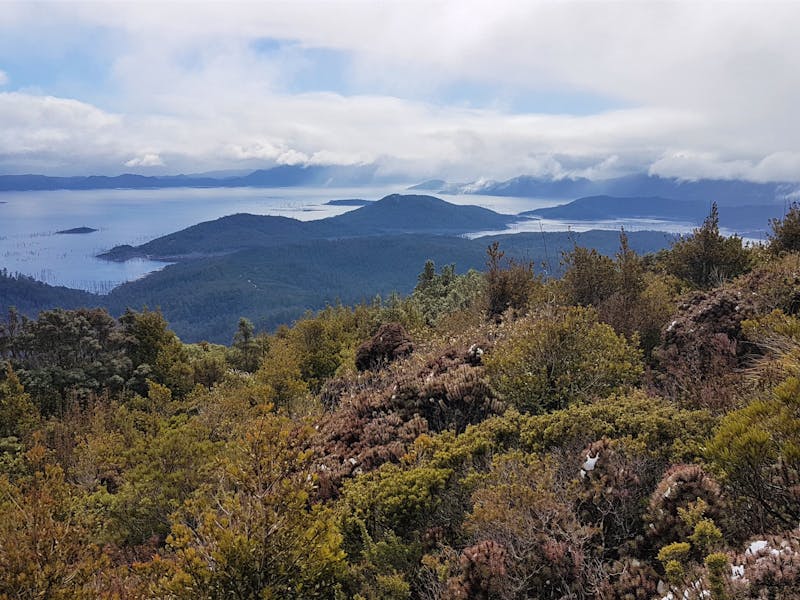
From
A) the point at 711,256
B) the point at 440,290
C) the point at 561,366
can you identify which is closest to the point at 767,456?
the point at 561,366

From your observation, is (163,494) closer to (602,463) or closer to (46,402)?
(602,463)

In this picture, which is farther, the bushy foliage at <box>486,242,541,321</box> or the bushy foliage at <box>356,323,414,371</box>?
the bushy foliage at <box>486,242,541,321</box>

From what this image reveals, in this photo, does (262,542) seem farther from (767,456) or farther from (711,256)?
(711,256)

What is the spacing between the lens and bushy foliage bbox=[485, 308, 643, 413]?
814 cm

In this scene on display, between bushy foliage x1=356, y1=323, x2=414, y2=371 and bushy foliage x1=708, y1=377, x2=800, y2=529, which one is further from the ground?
bushy foliage x1=708, y1=377, x2=800, y2=529

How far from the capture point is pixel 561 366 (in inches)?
328

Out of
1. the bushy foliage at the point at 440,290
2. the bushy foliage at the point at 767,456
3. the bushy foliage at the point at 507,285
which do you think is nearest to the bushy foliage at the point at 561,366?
the bushy foliage at the point at 767,456

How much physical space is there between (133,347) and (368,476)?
29934 mm

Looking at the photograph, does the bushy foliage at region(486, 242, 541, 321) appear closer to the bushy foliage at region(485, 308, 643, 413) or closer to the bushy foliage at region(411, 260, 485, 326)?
the bushy foliage at region(485, 308, 643, 413)

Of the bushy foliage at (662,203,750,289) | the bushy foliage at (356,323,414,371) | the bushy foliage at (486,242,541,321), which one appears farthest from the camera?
the bushy foliage at (486,242,541,321)

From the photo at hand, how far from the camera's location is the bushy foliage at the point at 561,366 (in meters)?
8.14

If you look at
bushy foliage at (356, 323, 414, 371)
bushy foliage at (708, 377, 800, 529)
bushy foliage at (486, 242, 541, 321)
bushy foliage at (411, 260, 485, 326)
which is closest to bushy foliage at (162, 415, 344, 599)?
bushy foliage at (708, 377, 800, 529)

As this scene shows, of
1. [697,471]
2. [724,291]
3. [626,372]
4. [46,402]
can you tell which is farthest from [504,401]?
[46,402]

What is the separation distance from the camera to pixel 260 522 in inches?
176
